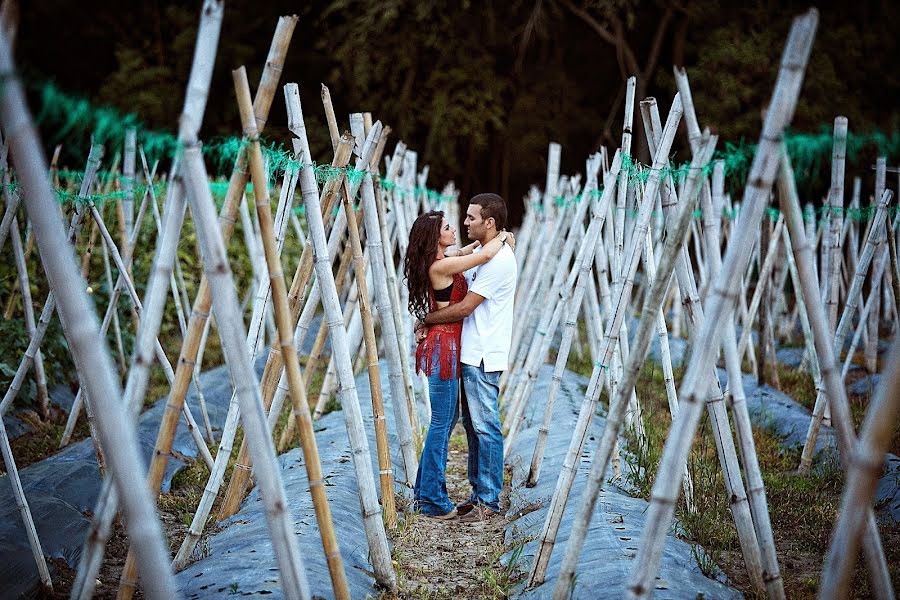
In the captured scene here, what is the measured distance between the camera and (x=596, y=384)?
276cm

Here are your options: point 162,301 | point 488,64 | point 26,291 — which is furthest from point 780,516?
point 488,64

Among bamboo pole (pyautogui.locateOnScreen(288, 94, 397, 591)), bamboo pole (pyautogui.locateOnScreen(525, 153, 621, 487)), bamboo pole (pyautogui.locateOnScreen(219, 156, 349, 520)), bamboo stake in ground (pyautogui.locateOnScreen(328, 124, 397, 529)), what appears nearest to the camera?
bamboo pole (pyautogui.locateOnScreen(288, 94, 397, 591))

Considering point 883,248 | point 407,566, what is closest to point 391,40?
point 883,248

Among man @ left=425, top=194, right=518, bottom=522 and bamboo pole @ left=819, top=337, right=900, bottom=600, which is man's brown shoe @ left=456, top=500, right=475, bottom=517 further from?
bamboo pole @ left=819, top=337, right=900, bottom=600

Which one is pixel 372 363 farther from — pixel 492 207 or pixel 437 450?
pixel 492 207

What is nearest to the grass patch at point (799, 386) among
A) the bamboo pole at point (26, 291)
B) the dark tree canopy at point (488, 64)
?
the bamboo pole at point (26, 291)

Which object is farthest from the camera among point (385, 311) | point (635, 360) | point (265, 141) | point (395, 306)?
point (395, 306)

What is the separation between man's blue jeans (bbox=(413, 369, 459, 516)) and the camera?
3.48 metres

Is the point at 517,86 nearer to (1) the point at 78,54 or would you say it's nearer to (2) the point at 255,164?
(1) the point at 78,54

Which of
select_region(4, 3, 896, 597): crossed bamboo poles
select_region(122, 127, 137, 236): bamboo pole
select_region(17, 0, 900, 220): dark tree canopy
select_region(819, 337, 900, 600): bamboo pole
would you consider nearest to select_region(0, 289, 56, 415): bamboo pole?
select_region(4, 3, 896, 597): crossed bamboo poles

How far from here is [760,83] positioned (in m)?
10.8

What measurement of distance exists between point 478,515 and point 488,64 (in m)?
9.59

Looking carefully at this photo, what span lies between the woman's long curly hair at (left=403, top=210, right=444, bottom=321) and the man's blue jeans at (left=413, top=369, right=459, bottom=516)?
1.13 feet

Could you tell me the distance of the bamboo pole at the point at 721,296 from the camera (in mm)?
1804
